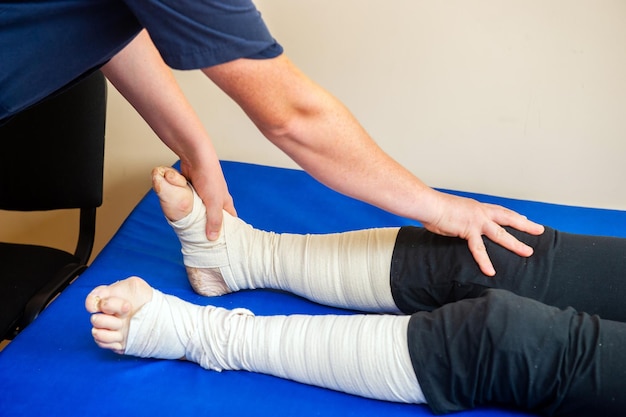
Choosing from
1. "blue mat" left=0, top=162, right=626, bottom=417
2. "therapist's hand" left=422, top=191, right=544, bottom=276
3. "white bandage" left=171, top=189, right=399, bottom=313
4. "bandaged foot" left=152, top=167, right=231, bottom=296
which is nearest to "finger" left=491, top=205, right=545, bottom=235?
"therapist's hand" left=422, top=191, right=544, bottom=276

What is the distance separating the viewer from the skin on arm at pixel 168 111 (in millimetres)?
1157

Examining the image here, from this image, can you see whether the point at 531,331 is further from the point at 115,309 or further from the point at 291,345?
the point at 115,309

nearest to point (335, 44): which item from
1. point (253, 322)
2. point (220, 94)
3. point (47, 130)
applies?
point (220, 94)

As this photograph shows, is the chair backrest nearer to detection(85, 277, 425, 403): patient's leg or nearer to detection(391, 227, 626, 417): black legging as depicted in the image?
detection(85, 277, 425, 403): patient's leg

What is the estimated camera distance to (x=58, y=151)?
4.84ft

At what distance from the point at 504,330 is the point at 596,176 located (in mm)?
910

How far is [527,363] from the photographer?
91 cm

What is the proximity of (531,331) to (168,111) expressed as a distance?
727 mm

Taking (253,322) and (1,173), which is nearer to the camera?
(253,322)

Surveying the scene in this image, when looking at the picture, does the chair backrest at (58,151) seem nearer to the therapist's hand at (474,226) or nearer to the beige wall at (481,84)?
the beige wall at (481,84)

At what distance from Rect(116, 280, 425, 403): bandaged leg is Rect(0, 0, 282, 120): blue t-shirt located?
0.39 meters

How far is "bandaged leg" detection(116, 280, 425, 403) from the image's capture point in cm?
98

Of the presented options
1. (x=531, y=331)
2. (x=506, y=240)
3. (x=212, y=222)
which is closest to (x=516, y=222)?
(x=506, y=240)

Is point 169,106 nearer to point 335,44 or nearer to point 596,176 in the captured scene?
point 335,44
